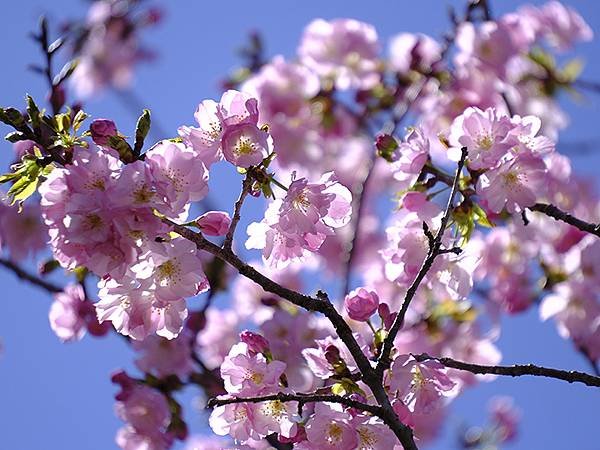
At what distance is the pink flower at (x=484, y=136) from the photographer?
1.93m

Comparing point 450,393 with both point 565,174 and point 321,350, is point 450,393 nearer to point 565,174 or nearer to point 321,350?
point 321,350

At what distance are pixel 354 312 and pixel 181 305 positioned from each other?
381mm

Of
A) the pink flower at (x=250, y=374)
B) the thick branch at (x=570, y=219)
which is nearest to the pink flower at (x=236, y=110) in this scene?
the pink flower at (x=250, y=374)

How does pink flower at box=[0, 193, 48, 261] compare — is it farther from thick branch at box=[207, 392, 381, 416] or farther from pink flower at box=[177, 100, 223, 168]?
thick branch at box=[207, 392, 381, 416]

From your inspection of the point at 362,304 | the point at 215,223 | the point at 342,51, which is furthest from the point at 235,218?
the point at 342,51

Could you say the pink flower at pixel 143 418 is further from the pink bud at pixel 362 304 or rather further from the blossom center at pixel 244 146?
the blossom center at pixel 244 146

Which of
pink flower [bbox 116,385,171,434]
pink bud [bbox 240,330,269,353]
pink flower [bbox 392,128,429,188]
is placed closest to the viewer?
pink bud [bbox 240,330,269,353]

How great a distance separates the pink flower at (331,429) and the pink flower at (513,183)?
1.89 ft

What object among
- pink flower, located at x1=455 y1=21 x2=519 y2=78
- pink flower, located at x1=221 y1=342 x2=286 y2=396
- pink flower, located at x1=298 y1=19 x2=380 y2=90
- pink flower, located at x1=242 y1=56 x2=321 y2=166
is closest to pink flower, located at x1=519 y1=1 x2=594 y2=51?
pink flower, located at x1=455 y1=21 x2=519 y2=78

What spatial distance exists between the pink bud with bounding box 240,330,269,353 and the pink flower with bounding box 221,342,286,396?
0.05 m

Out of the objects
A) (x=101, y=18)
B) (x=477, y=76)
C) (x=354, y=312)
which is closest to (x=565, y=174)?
(x=354, y=312)

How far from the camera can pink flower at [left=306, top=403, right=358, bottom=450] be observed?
1688 mm

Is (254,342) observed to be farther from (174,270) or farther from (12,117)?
(12,117)

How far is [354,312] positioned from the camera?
6.24 ft
